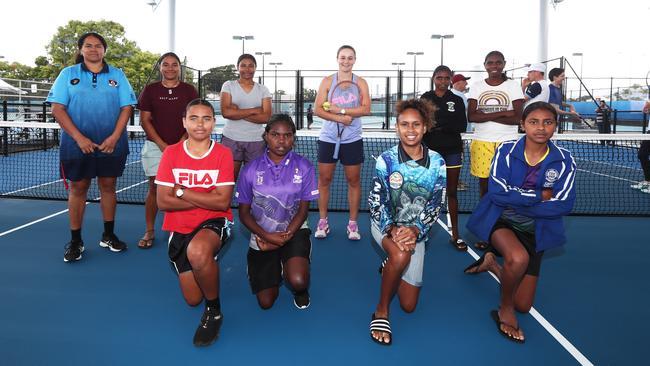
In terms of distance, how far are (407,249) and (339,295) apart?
36.8 inches

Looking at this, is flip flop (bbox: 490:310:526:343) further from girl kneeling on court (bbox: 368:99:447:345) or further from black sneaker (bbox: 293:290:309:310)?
black sneaker (bbox: 293:290:309:310)

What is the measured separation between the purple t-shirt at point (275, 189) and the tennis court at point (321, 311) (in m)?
0.65

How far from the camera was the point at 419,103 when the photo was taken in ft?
11.6

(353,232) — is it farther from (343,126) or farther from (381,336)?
(381,336)

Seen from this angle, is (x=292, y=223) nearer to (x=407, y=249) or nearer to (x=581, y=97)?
(x=407, y=249)

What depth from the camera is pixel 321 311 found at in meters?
3.67

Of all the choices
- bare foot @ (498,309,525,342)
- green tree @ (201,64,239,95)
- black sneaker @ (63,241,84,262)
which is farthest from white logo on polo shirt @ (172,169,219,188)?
green tree @ (201,64,239,95)

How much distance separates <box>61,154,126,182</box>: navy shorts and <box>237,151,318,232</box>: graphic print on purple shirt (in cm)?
175

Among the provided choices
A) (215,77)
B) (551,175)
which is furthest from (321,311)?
(215,77)

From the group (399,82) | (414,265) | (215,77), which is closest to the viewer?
(414,265)

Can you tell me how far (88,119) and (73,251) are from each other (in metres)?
1.20

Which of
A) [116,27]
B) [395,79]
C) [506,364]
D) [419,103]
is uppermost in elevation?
Answer: [116,27]

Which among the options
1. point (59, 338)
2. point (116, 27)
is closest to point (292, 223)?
point (59, 338)

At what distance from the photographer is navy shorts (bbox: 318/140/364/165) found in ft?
17.3
